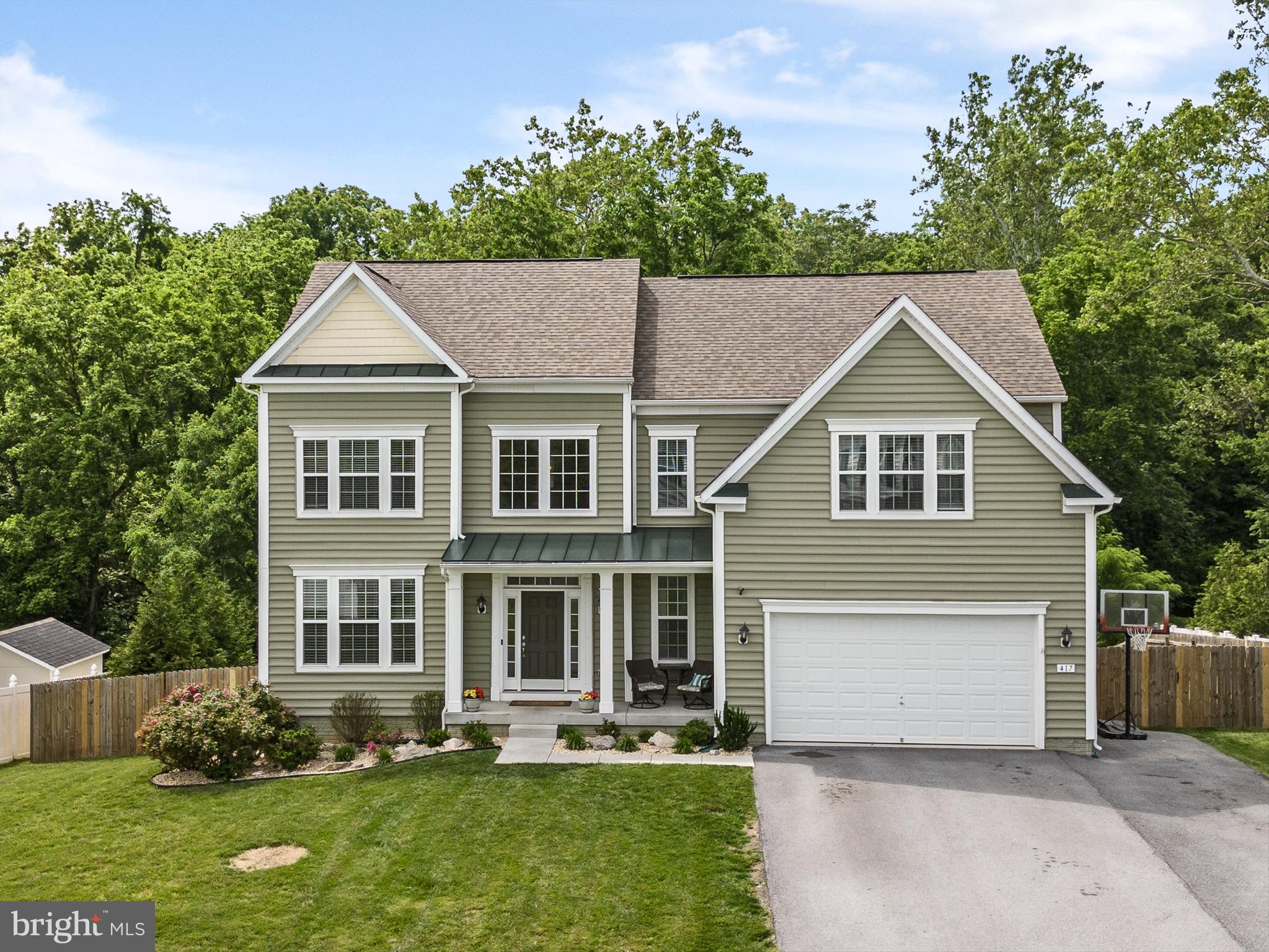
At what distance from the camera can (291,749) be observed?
54.2 ft

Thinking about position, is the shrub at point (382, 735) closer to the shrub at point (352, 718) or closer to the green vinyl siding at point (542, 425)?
the shrub at point (352, 718)

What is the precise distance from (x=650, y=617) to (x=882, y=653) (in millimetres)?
4500

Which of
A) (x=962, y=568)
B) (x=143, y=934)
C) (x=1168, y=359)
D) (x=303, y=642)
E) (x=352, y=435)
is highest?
(x=1168, y=359)

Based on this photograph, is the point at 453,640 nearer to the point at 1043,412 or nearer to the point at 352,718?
the point at 352,718

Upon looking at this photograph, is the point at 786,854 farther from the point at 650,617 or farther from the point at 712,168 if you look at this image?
the point at 712,168

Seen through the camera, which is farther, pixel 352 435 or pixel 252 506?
pixel 252 506

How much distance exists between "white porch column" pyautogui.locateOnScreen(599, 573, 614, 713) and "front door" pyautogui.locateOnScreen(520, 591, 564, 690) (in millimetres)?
1027

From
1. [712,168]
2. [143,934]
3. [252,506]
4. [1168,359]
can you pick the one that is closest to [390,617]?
[143,934]

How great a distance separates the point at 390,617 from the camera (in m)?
18.6

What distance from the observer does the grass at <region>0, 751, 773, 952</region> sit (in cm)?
1040

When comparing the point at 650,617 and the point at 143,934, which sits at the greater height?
the point at 650,617

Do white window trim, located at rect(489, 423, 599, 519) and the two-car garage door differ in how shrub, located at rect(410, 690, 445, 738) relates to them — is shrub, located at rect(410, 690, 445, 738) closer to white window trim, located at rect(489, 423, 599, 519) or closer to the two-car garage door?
white window trim, located at rect(489, 423, 599, 519)

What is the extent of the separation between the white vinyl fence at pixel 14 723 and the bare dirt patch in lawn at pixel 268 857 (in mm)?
8836

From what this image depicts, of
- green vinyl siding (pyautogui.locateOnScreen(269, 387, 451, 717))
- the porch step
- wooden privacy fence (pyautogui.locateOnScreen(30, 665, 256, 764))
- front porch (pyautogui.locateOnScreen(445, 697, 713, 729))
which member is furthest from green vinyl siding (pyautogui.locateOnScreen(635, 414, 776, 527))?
wooden privacy fence (pyautogui.locateOnScreen(30, 665, 256, 764))
